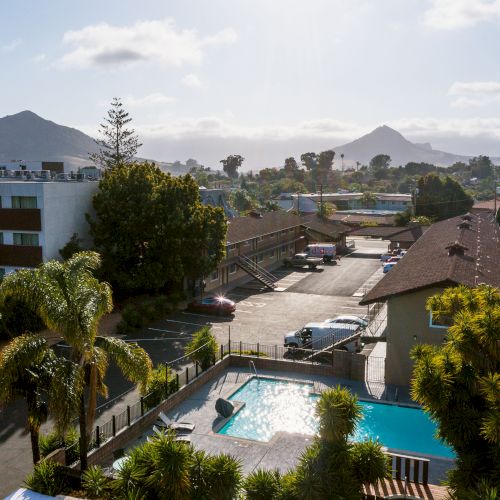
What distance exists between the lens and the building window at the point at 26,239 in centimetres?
3878

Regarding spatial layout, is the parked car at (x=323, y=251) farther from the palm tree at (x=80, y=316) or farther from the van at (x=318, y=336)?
the palm tree at (x=80, y=316)

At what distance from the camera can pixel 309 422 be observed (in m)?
23.0

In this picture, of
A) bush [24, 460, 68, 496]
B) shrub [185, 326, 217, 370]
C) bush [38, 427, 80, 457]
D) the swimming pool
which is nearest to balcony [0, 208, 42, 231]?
shrub [185, 326, 217, 370]

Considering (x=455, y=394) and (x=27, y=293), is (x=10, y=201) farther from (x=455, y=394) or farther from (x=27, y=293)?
(x=455, y=394)

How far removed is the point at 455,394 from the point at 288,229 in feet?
183

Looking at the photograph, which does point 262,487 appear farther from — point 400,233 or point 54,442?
point 400,233

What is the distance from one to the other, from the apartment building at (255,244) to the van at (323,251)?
95.0 inches

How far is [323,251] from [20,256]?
39.4 metres

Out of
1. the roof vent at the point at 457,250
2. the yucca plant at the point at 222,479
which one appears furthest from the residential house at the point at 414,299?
the yucca plant at the point at 222,479

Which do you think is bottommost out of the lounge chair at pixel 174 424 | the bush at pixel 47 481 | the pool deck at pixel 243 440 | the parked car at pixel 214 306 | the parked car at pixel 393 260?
the pool deck at pixel 243 440

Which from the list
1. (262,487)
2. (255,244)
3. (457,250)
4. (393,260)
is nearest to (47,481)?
(262,487)

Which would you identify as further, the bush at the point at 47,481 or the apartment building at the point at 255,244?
the apartment building at the point at 255,244

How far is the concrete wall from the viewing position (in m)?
25.5

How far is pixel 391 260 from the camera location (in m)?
62.2
